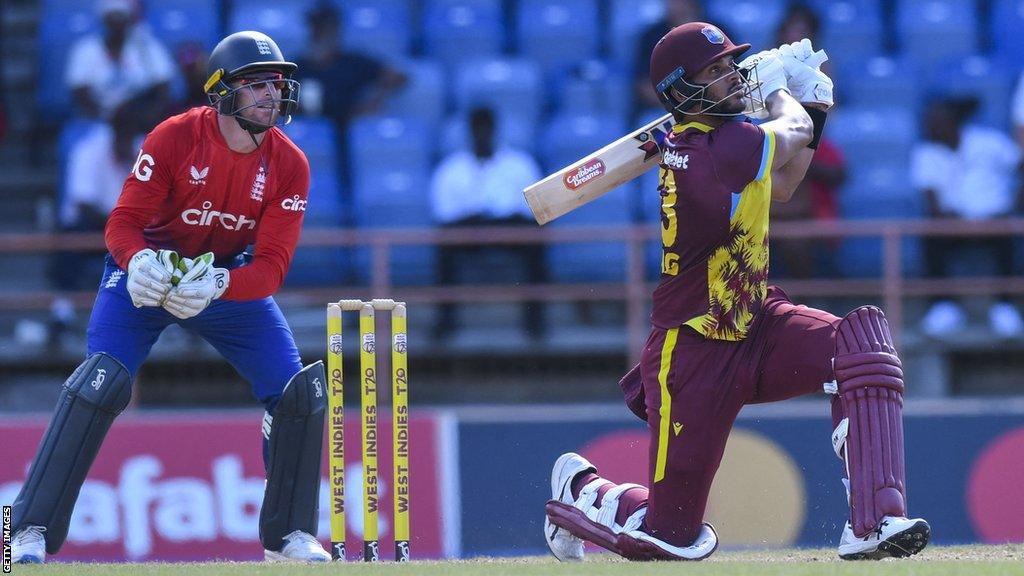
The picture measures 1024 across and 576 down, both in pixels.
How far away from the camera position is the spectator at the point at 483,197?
954cm

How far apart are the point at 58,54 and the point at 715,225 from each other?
689 cm

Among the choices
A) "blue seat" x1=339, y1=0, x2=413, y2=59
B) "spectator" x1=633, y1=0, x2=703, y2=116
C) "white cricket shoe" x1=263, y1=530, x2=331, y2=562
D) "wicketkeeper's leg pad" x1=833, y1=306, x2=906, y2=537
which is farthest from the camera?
"blue seat" x1=339, y1=0, x2=413, y2=59

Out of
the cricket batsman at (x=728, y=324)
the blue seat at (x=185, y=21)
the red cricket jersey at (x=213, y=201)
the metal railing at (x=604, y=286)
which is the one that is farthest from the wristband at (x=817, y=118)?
the blue seat at (x=185, y=21)

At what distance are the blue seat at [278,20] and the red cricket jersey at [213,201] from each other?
16.0ft

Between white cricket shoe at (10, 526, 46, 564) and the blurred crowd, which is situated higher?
the blurred crowd

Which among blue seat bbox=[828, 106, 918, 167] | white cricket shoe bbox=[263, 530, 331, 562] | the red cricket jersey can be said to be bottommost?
white cricket shoe bbox=[263, 530, 331, 562]

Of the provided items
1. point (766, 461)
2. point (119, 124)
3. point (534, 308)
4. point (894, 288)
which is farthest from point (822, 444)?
point (119, 124)

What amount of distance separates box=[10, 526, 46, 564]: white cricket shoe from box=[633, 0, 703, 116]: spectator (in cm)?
567

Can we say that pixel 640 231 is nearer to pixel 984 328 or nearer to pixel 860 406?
pixel 984 328

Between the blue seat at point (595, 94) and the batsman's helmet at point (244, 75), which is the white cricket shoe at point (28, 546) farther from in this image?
the blue seat at point (595, 94)

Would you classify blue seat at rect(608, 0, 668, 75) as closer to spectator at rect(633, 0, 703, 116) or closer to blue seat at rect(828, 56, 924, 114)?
spectator at rect(633, 0, 703, 116)

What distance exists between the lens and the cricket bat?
18.6ft

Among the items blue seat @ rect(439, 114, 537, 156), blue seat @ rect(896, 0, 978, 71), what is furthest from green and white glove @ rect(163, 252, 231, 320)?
blue seat @ rect(896, 0, 978, 71)

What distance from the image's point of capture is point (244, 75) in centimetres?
570
